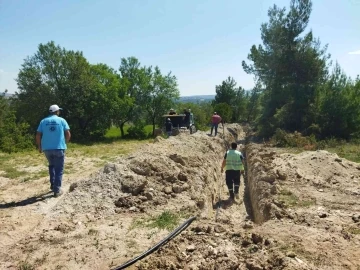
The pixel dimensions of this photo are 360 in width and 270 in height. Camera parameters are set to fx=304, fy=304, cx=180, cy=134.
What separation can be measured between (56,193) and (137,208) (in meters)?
1.89

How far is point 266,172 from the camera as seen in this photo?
9.88 metres

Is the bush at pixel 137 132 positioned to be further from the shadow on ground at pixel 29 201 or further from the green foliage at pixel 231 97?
the shadow on ground at pixel 29 201

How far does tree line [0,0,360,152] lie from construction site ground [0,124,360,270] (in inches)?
516

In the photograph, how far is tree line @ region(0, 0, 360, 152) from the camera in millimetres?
20906

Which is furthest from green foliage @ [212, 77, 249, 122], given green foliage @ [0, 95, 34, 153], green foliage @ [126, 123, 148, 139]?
green foliage @ [0, 95, 34, 153]

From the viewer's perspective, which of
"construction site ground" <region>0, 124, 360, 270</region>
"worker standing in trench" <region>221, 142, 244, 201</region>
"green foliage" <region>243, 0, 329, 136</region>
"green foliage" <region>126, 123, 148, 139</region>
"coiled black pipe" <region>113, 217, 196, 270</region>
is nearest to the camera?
"coiled black pipe" <region>113, 217, 196, 270</region>

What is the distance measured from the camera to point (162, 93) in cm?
4003

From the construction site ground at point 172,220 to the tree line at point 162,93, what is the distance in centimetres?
1311

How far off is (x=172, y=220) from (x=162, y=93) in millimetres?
35375

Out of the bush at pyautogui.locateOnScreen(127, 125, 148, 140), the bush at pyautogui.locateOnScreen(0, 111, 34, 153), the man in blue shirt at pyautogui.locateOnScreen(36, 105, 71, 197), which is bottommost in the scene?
the bush at pyautogui.locateOnScreen(127, 125, 148, 140)

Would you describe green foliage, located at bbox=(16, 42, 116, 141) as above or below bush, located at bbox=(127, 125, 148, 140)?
above

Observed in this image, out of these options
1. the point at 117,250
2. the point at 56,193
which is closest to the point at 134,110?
the point at 56,193

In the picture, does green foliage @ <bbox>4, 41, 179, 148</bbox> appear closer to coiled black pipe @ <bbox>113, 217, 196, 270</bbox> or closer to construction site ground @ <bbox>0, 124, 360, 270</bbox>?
construction site ground @ <bbox>0, 124, 360, 270</bbox>

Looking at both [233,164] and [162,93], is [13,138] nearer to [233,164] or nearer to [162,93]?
[233,164]
